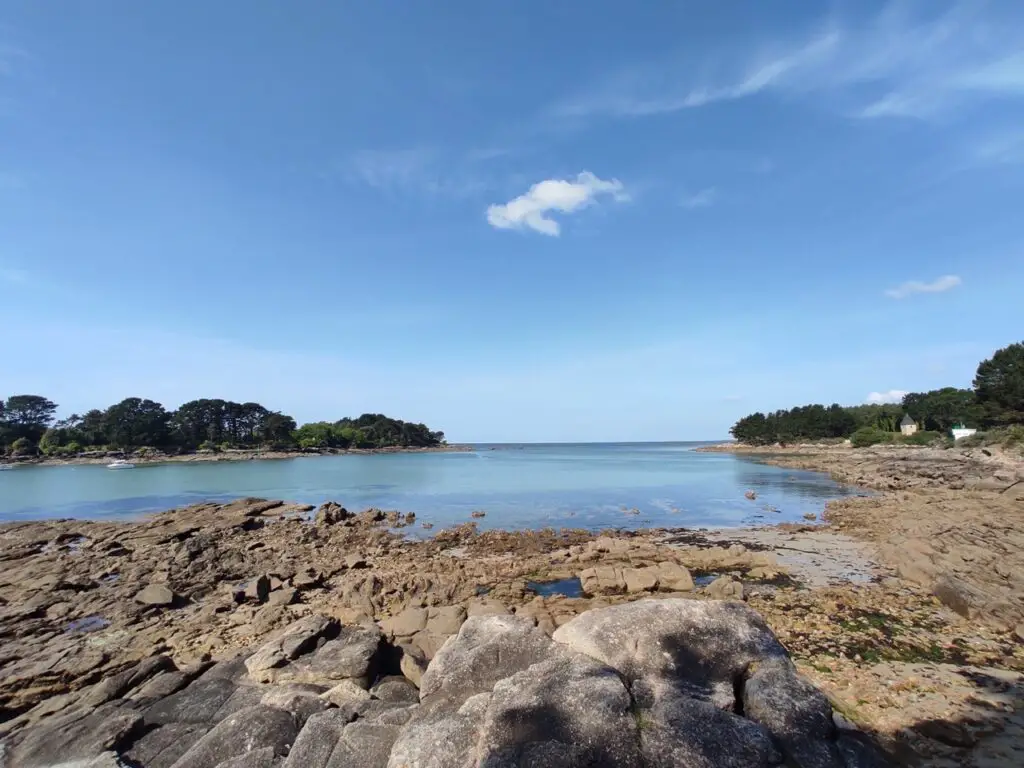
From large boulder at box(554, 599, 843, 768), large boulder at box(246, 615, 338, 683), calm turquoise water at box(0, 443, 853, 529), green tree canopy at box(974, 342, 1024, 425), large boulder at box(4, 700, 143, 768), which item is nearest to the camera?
large boulder at box(554, 599, 843, 768)

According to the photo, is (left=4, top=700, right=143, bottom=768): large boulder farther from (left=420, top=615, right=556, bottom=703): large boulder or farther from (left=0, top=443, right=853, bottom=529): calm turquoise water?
(left=0, top=443, right=853, bottom=529): calm turquoise water

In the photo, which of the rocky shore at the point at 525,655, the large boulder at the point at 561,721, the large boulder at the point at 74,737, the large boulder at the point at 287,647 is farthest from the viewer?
the large boulder at the point at 287,647

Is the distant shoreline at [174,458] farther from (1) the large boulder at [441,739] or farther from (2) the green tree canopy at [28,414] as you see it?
(1) the large boulder at [441,739]

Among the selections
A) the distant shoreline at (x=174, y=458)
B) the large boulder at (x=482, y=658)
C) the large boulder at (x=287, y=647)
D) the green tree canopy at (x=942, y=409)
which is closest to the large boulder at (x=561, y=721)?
the large boulder at (x=482, y=658)

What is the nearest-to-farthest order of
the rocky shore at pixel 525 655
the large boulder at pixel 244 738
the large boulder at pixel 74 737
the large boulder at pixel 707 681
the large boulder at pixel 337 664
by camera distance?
the large boulder at pixel 707 681 → the rocky shore at pixel 525 655 → the large boulder at pixel 244 738 → the large boulder at pixel 74 737 → the large boulder at pixel 337 664

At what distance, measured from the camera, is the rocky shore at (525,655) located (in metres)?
A: 5.67

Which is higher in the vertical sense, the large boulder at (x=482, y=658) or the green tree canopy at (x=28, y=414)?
the green tree canopy at (x=28, y=414)

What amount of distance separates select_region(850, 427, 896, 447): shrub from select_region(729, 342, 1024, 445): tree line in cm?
17

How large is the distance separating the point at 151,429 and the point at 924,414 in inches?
7048

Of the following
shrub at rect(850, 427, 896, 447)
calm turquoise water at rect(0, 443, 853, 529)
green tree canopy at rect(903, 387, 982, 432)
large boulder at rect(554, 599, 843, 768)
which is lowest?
calm turquoise water at rect(0, 443, 853, 529)

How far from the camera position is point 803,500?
3869 centimetres

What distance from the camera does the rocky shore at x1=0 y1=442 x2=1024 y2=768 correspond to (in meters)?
5.67

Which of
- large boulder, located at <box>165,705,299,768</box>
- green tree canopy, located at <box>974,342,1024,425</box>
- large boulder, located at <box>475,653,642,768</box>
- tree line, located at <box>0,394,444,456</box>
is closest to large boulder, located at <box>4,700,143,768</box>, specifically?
large boulder, located at <box>165,705,299,768</box>

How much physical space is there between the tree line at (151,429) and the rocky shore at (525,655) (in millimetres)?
121515
